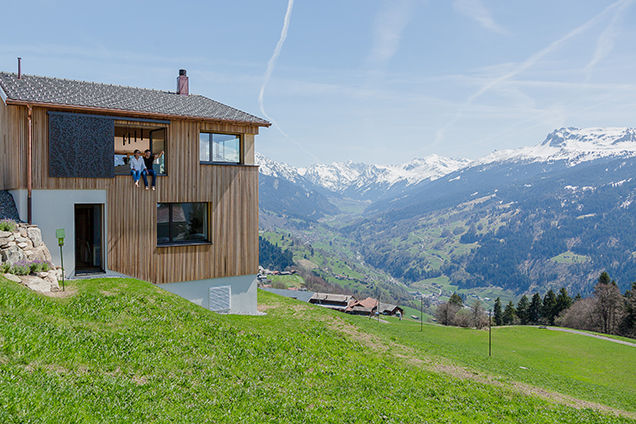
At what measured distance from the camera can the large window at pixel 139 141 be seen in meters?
→ 20.7

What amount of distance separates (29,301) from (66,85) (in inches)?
554

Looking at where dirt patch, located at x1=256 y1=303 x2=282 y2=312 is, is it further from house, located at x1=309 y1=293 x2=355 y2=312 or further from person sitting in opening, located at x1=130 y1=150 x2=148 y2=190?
house, located at x1=309 y1=293 x2=355 y2=312

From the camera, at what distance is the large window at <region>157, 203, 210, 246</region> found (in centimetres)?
2161

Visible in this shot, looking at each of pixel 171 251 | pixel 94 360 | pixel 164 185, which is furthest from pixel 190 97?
pixel 94 360

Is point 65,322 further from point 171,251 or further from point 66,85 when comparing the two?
point 66,85

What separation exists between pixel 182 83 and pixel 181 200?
9385mm

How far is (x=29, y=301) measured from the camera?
39.2 ft

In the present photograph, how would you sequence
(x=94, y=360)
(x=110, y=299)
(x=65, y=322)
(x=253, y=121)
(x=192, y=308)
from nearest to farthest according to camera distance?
(x=94, y=360)
(x=65, y=322)
(x=110, y=299)
(x=192, y=308)
(x=253, y=121)

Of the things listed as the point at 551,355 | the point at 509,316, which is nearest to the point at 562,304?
the point at 509,316

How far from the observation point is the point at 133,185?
67.1 feet

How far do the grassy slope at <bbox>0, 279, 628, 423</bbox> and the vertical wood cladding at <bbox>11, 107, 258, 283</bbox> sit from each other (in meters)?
2.82

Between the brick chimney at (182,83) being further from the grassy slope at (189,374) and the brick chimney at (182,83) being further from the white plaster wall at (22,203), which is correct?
the grassy slope at (189,374)

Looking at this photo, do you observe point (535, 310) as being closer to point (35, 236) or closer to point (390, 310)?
point (390, 310)

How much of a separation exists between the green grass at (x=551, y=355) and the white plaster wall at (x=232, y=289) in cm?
804
